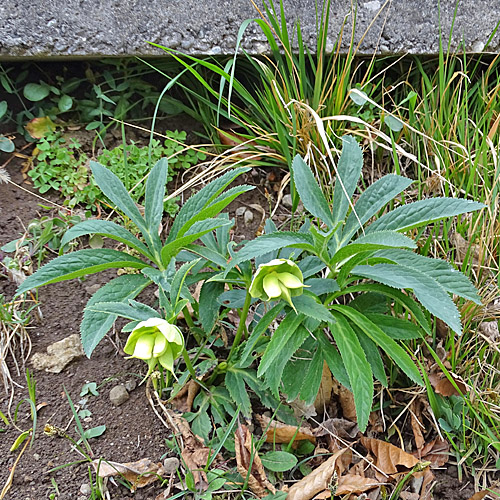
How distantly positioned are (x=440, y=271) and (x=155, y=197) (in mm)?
772

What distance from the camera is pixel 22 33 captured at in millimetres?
1876

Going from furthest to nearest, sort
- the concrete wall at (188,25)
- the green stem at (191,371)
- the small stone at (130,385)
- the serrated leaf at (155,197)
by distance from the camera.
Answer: the concrete wall at (188,25) < the small stone at (130,385) < the serrated leaf at (155,197) < the green stem at (191,371)

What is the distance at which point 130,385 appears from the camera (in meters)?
1.53

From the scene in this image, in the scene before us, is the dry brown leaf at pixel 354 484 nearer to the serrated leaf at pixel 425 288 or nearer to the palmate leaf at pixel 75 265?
the serrated leaf at pixel 425 288

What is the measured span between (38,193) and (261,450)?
4.13 ft

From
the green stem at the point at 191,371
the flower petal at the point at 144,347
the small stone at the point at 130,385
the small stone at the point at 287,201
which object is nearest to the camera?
the flower petal at the point at 144,347

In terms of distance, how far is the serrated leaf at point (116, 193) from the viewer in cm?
142

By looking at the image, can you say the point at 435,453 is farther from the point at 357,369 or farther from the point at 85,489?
the point at 85,489

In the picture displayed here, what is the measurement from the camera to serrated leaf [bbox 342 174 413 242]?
4.36 ft

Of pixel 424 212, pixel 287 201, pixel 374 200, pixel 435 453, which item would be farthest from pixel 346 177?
pixel 435 453

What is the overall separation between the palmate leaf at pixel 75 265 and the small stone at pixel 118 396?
0.40m

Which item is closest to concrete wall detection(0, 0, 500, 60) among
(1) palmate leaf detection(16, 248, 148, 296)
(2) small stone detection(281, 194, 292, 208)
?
(2) small stone detection(281, 194, 292, 208)

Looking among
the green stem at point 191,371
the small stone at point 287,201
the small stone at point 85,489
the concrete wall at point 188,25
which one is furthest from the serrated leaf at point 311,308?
the concrete wall at point 188,25

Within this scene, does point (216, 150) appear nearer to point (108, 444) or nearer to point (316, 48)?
point (316, 48)
